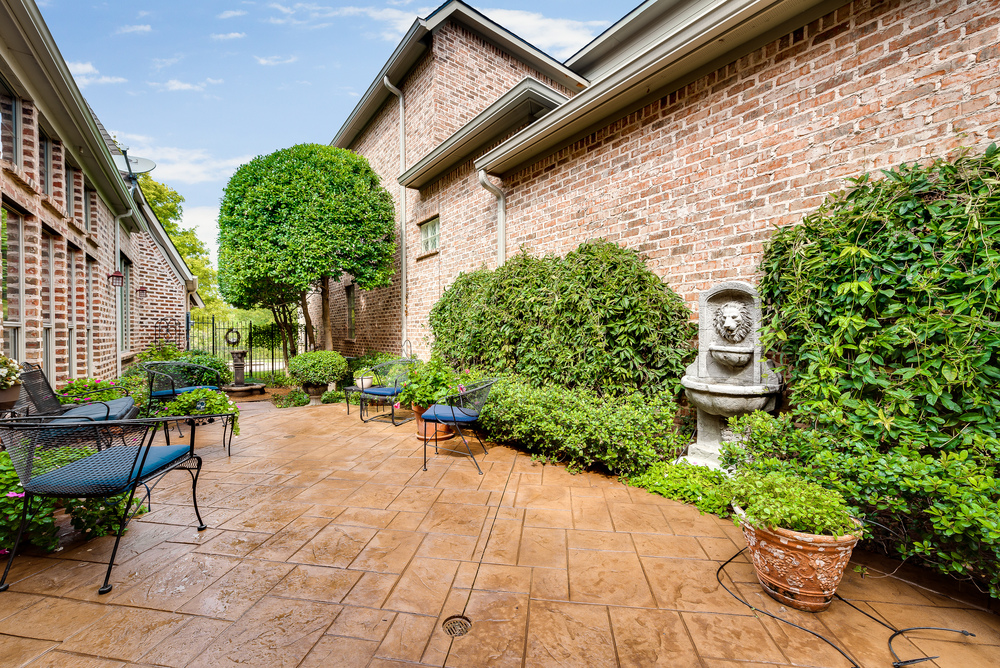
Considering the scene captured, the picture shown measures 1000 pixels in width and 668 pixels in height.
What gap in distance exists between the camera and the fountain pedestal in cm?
285

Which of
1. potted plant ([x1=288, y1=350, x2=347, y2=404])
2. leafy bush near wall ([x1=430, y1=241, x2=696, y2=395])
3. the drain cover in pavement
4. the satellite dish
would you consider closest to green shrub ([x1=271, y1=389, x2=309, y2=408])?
potted plant ([x1=288, y1=350, x2=347, y2=404])

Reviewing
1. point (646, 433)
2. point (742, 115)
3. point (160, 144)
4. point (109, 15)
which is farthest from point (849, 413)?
point (160, 144)

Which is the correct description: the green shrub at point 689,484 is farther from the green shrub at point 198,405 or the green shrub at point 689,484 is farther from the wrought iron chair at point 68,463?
the green shrub at point 198,405

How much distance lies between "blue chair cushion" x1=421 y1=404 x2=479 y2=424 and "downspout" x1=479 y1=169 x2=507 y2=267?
264 cm

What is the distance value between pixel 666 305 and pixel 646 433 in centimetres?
118

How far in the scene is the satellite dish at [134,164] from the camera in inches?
331

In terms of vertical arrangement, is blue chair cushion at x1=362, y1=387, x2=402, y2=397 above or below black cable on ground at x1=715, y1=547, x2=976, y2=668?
above

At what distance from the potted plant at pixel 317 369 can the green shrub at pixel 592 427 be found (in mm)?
4988

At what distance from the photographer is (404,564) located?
212 cm

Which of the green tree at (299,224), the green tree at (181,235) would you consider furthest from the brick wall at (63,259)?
the green tree at (181,235)

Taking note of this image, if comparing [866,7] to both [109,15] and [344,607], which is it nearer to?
[344,607]

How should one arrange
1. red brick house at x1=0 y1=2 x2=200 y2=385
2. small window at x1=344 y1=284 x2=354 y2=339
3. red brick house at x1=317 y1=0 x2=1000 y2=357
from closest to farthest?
red brick house at x1=317 y1=0 x2=1000 y2=357
red brick house at x1=0 y1=2 x2=200 y2=385
small window at x1=344 y1=284 x2=354 y2=339

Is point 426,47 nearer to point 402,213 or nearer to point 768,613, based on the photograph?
point 402,213

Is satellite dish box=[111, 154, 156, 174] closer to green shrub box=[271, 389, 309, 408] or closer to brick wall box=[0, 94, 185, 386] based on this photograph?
brick wall box=[0, 94, 185, 386]
